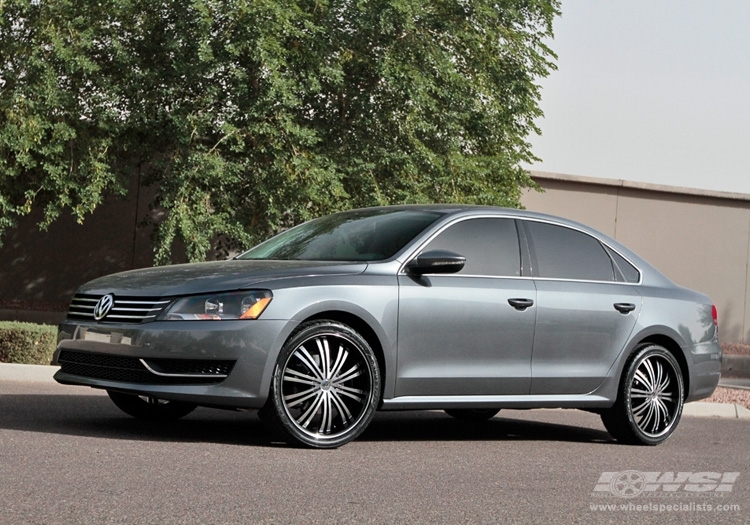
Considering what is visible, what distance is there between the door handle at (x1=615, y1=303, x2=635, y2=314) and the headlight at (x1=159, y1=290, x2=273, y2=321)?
310 centimetres

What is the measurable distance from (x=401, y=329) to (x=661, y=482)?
77.3 inches

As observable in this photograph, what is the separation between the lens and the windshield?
8.45m

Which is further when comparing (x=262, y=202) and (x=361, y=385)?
(x=262, y=202)

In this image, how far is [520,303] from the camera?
28.3 ft

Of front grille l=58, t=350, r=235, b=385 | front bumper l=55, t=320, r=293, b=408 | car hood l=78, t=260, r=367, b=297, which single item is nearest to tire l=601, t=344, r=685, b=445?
car hood l=78, t=260, r=367, b=297

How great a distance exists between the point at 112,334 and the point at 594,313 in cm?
368

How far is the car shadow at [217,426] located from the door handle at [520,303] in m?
1.20

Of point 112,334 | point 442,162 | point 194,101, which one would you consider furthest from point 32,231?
point 112,334

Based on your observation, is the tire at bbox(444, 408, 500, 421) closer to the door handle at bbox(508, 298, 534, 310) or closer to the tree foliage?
the door handle at bbox(508, 298, 534, 310)

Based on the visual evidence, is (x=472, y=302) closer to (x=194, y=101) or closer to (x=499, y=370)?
(x=499, y=370)

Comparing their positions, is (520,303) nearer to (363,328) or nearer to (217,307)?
(363,328)

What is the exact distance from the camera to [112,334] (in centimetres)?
762

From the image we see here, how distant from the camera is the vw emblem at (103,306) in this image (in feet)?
25.4

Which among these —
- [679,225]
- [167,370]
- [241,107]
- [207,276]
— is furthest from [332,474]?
[679,225]
